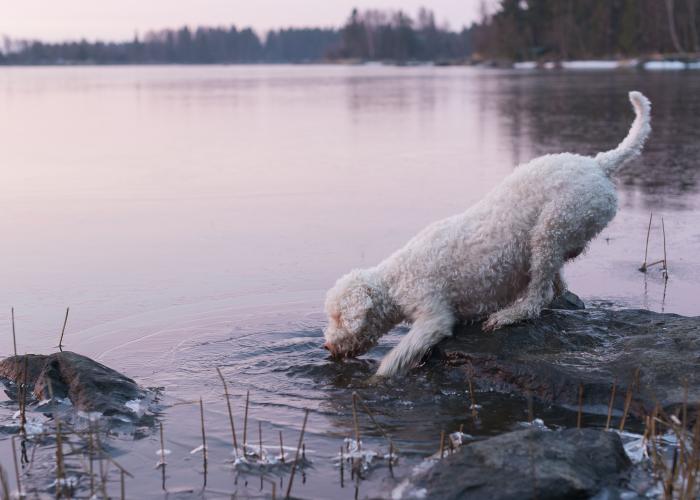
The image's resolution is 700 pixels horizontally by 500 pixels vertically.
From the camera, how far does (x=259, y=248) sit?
8.92m

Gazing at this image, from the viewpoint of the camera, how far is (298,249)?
8875mm

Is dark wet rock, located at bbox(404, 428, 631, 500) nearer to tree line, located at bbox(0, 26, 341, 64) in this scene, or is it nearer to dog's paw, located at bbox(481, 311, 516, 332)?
dog's paw, located at bbox(481, 311, 516, 332)

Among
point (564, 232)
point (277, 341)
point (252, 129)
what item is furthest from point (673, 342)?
point (252, 129)

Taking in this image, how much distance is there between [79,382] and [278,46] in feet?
594

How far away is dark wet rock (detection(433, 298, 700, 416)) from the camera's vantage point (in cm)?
481

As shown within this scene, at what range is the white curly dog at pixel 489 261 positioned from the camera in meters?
5.44

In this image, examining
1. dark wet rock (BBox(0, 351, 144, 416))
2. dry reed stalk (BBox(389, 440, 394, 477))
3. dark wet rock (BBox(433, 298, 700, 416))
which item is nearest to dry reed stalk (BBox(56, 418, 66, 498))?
dark wet rock (BBox(0, 351, 144, 416))

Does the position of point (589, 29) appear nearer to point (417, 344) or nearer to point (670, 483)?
point (417, 344)

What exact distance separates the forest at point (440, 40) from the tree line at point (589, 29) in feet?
0.27

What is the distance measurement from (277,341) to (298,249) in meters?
2.57

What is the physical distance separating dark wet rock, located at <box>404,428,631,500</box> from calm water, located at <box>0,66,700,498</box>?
39 centimetres

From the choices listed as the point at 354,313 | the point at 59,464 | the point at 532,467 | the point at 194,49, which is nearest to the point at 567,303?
the point at 354,313

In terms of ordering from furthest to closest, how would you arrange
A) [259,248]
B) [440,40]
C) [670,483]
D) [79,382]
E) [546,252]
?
[440,40], [259,248], [546,252], [79,382], [670,483]

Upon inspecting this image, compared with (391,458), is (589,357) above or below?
above
